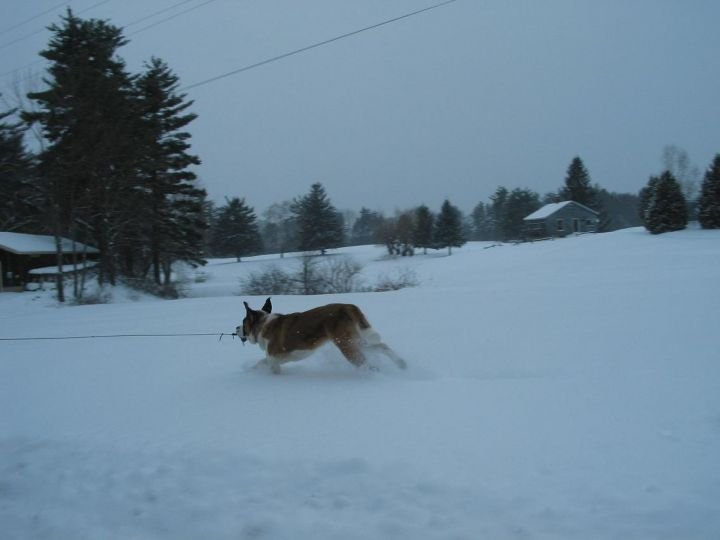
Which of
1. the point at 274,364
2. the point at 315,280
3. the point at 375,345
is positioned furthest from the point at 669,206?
the point at 274,364

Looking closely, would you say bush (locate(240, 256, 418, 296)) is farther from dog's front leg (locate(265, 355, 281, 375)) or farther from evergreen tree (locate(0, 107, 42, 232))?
evergreen tree (locate(0, 107, 42, 232))

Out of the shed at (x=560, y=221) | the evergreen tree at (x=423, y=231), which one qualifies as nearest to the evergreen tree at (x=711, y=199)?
the shed at (x=560, y=221)

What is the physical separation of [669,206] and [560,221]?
21.6 metres

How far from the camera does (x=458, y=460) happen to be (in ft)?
11.7

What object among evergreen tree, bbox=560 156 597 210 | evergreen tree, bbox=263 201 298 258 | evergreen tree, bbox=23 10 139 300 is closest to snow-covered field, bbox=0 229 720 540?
evergreen tree, bbox=23 10 139 300

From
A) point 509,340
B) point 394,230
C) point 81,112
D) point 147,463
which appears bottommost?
point 147,463

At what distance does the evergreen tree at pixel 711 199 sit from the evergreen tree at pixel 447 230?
106 feet

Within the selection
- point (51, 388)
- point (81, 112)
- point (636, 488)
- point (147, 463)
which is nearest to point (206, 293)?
point (81, 112)

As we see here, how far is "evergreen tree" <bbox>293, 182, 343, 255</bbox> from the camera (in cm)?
6062

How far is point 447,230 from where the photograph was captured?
63.1 m

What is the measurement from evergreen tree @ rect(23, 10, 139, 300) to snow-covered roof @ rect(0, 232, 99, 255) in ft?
9.09

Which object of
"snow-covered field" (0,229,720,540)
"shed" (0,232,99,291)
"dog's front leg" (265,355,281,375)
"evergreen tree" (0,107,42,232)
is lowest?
"snow-covered field" (0,229,720,540)

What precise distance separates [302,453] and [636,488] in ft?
8.14

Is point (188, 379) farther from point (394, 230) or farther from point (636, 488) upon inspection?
point (394, 230)
